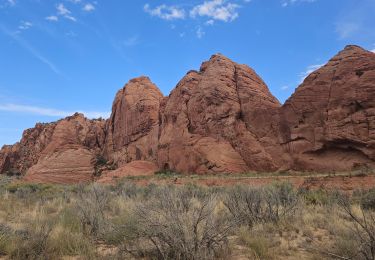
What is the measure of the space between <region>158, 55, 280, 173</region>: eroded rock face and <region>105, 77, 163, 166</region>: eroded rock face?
188 inches

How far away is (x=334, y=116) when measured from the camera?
28.0m

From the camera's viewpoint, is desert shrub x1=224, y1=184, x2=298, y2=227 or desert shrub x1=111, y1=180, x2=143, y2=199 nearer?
desert shrub x1=224, y1=184, x2=298, y2=227

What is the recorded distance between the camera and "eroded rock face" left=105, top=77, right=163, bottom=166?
4478 centimetres

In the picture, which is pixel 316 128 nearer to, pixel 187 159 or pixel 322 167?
pixel 322 167

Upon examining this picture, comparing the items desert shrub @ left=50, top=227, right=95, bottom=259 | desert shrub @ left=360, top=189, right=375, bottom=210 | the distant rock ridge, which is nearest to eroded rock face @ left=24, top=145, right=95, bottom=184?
the distant rock ridge

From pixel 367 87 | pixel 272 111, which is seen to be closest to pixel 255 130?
pixel 272 111

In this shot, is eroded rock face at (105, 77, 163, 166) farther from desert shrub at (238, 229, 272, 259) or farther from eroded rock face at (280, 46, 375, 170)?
desert shrub at (238, 229, 272, 259)

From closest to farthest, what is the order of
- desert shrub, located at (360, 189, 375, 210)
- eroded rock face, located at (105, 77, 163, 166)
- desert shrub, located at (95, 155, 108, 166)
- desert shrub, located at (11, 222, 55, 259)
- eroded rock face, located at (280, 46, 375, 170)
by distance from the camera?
desert shrub, located at (11, 222, 55, 259) < desert shrub, located at (360, 189, 375, 210) < eroded rock face, located at (280, 46, 375, 170) < eroded rock face, located at (105, 77, 163, 166) < desert shrub, located at (95, 155, 108, 166)

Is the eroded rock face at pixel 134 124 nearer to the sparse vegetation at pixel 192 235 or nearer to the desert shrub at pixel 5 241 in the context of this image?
the sparse vegetation at pixel 192 235

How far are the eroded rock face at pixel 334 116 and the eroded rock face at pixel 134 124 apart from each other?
17874mm

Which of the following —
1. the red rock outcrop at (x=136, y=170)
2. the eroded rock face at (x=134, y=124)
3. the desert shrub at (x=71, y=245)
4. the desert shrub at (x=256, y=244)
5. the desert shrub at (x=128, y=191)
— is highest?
the eroded rock face at (x=134, y=124)

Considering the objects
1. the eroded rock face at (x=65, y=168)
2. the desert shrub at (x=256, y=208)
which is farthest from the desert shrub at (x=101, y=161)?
the desert shrub at (x=256, y=208)

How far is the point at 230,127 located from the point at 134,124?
662 inches

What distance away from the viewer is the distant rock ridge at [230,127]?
27641 millimetres
